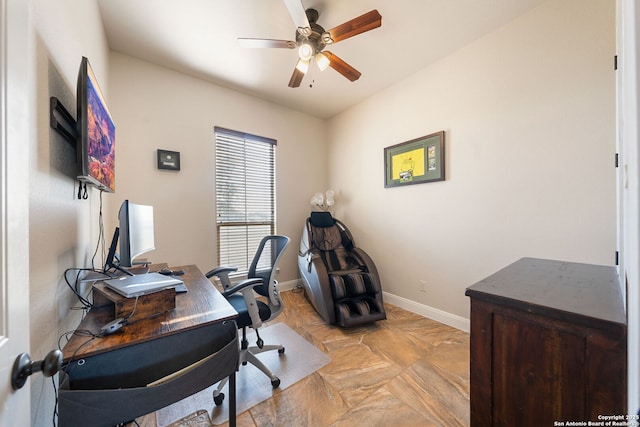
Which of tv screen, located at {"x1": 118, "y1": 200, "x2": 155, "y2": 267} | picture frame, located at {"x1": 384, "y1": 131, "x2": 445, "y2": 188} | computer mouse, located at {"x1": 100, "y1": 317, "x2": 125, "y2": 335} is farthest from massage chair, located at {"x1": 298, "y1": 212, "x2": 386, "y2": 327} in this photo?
computer mouse, located at {"x1": 100, "y1": 317, "x2": 125, "y2": 335}

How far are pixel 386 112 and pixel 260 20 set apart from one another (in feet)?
5.66

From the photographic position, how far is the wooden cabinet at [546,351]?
2.18 ft

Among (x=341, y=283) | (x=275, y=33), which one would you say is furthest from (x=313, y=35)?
(x=341, y=283)

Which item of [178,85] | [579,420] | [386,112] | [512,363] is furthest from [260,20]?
[579,420]

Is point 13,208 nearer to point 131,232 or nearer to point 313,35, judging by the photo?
point 131,232

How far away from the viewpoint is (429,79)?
2.44m

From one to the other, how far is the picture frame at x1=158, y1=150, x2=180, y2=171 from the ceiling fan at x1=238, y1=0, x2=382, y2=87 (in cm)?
142

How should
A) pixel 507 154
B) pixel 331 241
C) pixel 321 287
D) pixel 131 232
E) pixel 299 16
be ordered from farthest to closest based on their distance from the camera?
pixel 331 241 < pixel 321 287 < pixel 507 154 < pixel 299 16 < pixel 131 232

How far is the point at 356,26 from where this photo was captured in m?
1.60

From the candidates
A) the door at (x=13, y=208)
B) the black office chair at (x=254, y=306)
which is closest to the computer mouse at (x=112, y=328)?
the door at (x=13, y=208)

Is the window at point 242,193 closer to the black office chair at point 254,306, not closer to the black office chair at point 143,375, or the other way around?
the black office chair at point 254,306

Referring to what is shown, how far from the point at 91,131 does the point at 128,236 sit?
51cm

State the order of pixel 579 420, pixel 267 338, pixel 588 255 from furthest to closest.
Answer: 1. pixel 267 338
2. pixel 588 255
3. pixel 579 420

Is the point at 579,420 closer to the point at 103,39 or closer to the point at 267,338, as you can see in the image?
the point at 267,338
